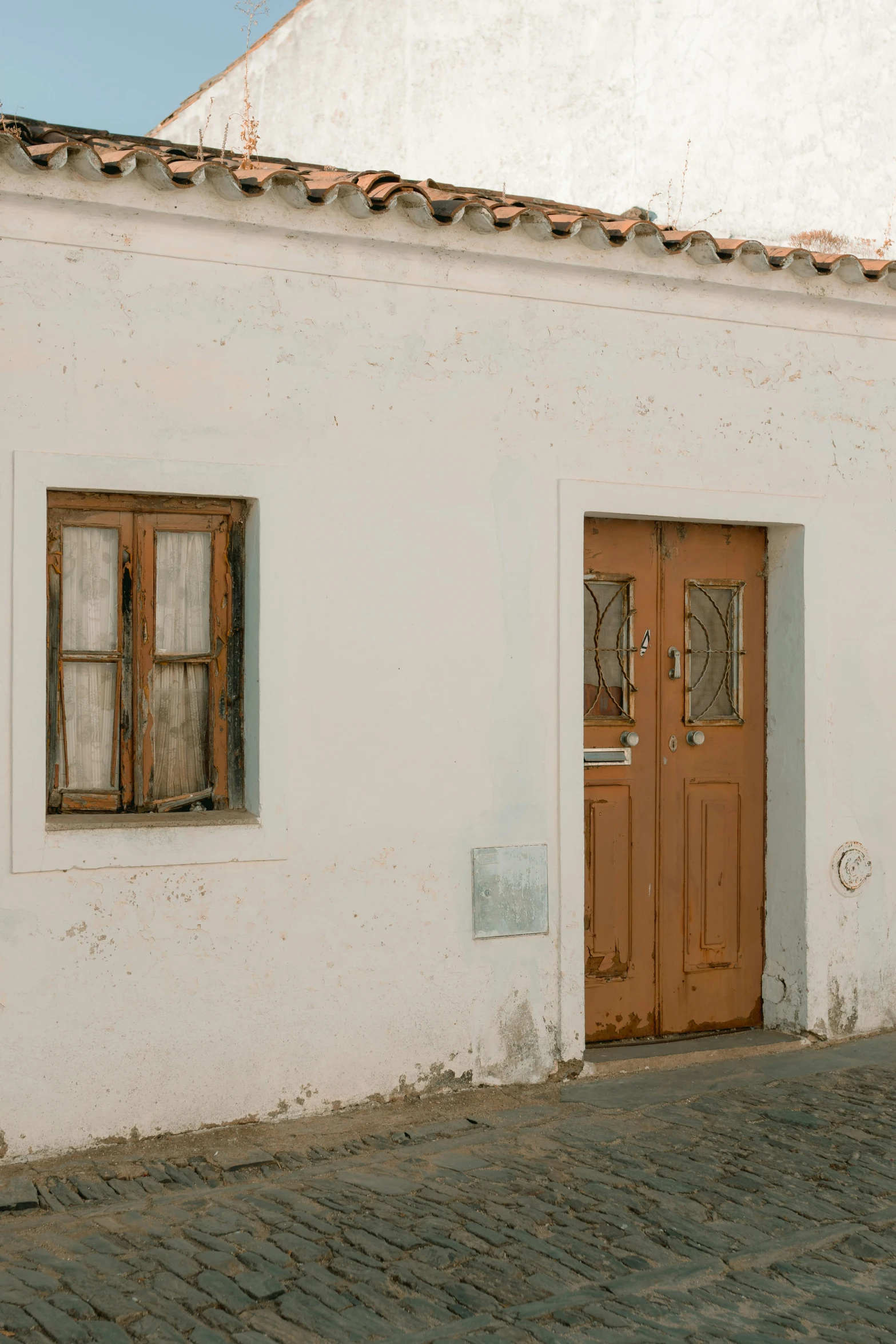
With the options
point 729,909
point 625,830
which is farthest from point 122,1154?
point 729,909

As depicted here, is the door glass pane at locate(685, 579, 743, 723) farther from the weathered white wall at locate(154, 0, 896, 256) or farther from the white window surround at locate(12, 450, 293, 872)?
the weathered white wall at locate(154, 0, 896, 256)

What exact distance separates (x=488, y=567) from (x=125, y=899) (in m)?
1.96

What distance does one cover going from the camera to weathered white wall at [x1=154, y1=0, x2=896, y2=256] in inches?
318

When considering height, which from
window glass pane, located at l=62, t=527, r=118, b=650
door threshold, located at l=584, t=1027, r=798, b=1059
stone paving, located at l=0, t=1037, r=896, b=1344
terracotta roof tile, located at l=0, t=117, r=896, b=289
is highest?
terracotta roof tile, located at l=0, t=117, r=896, b=289

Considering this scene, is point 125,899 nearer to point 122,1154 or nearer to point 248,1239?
point 122,1154

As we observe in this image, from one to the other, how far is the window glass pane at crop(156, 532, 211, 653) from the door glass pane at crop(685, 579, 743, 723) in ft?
7.52

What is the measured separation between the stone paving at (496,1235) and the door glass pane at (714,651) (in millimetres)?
1834

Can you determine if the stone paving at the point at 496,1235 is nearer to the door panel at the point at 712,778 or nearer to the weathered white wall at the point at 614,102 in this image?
the door panel at the point at 712,778

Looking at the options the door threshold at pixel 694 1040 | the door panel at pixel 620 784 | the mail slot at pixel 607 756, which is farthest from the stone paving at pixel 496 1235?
the mail slot at pixel 607 756

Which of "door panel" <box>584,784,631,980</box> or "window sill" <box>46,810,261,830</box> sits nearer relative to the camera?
"window sill" <box>46,810,261,830</box>

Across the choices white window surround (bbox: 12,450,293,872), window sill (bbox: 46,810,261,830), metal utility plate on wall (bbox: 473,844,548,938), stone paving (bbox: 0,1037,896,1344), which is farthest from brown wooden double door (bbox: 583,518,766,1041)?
window sill (bbox: 46,810,261,830)

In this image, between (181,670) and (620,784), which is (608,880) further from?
(181,670)

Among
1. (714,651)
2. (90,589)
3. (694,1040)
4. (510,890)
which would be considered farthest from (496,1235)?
(714,651)

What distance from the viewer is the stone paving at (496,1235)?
3.55 metres
